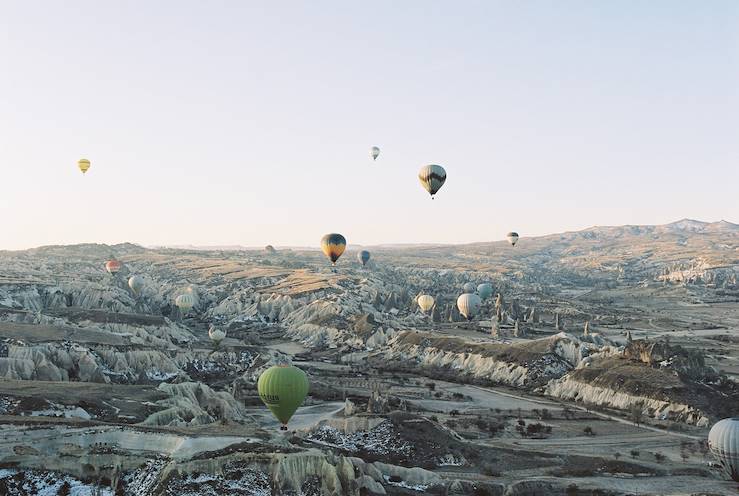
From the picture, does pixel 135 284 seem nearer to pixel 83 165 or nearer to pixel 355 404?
pixel 83 165

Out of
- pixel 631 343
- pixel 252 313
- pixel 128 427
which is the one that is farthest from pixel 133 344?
pixel 252 313

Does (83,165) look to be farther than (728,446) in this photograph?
Yes

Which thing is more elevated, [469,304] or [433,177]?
[433,177]

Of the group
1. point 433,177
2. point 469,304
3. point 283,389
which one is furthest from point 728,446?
point 469,304

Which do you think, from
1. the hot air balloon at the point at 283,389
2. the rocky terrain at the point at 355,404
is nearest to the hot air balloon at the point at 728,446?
the rocky terrain at the point at 355,404

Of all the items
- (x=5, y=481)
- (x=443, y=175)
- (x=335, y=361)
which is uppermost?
(x=443, y=175)

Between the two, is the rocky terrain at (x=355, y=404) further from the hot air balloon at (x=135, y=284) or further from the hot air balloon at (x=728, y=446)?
the hot air balloon at (x=135, y=284)

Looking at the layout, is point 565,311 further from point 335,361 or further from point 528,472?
point 528,472
